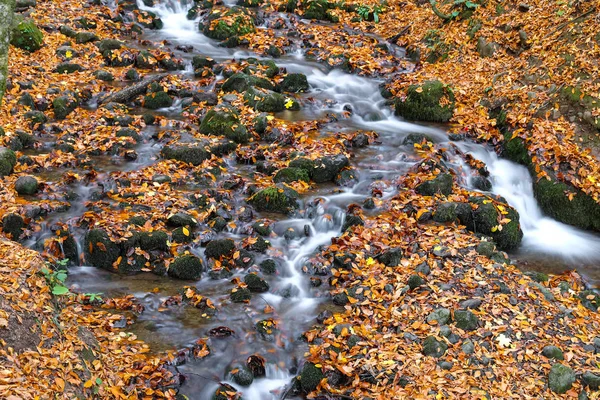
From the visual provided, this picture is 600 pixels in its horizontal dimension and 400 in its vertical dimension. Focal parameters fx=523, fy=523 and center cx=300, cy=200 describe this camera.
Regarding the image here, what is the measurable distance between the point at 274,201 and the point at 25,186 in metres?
4.40

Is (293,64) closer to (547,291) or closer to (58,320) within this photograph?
(547,291)

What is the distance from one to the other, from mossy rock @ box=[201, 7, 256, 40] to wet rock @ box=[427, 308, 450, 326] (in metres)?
12.8

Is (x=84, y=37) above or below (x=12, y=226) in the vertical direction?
above

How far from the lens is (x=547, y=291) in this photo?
761 centimetres

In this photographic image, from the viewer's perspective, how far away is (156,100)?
1312 cm

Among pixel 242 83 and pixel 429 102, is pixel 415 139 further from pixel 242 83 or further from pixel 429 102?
pixel 242 83

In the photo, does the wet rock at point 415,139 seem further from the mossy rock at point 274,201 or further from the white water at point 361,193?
the mossy rock at point 274,201

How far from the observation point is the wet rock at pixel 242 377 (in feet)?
21.0

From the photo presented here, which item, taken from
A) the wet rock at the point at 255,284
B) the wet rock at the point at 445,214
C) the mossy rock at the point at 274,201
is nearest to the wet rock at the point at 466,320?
the wet rock at the point at 445,214

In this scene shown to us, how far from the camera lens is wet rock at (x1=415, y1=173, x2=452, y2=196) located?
32.6 ft

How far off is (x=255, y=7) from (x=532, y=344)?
641 inches

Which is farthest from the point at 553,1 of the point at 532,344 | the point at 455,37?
A: the point at 532,344

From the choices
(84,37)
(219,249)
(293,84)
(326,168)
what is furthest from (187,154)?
(84,37)

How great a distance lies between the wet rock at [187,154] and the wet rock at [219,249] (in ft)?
9.54
